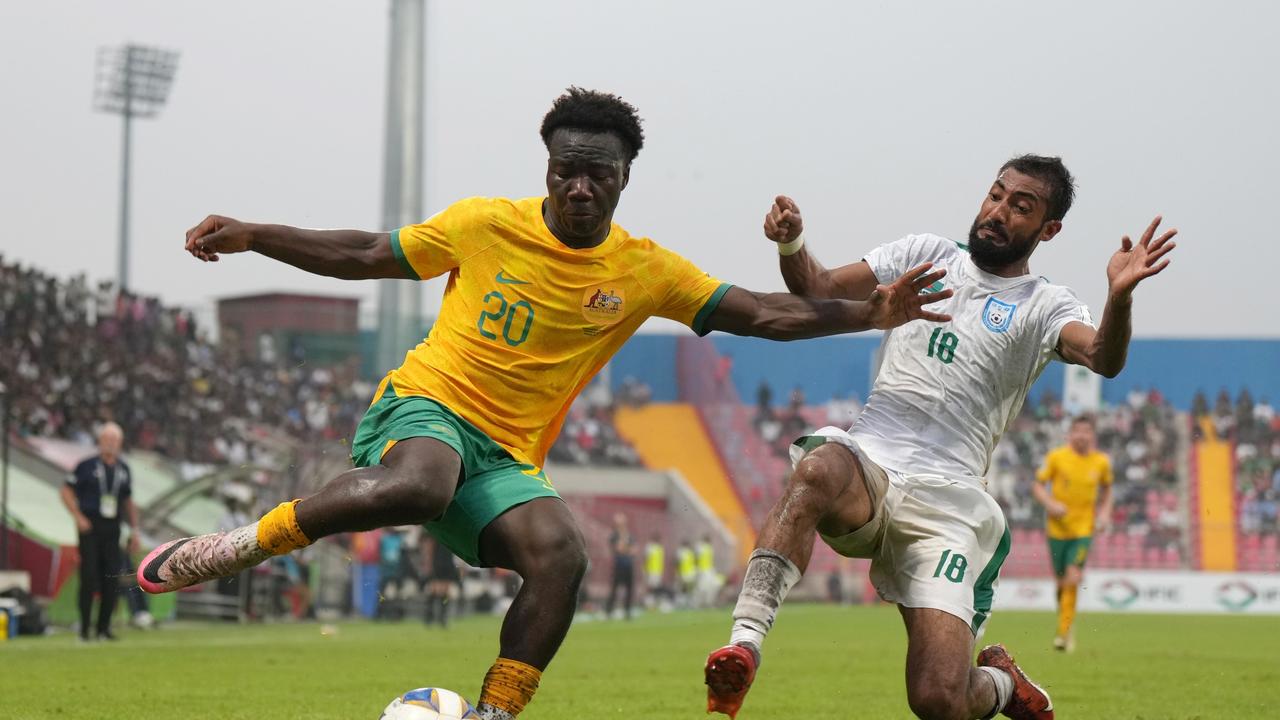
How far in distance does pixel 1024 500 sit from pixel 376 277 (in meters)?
32.7

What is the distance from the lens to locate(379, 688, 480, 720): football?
5484 mm

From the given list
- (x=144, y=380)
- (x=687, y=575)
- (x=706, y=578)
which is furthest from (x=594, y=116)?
(x=706, y=578)

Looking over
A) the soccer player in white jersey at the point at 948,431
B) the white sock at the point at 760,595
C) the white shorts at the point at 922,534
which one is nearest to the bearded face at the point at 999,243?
the soccer player in white jersey at the point at 948,431

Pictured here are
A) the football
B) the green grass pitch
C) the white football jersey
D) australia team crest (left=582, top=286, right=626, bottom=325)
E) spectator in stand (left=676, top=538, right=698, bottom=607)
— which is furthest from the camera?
spectator in stand (left=676, top=538, right=698, bottom=607)

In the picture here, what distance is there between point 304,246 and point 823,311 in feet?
6.83

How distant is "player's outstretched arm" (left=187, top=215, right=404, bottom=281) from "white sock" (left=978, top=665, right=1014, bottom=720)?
115 inches

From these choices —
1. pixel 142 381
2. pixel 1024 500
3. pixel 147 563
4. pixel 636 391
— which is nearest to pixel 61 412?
pixel 142 381

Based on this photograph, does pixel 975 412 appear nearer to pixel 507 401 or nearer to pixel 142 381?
pixel 507 401

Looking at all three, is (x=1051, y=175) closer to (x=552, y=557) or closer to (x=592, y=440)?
(x=552, y=557)

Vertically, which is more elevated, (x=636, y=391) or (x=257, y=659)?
(x=636, y=391)

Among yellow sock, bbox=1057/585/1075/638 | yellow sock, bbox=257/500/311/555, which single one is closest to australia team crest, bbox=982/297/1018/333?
yellow sock, bbox=257/500/311/555

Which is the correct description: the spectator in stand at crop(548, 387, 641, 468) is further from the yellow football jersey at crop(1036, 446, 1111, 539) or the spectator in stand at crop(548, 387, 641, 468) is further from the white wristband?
the white wristband

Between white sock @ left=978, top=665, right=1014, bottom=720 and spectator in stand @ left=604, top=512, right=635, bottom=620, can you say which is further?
spectator in stand @ left=604, top=512, right=635, bottom=620

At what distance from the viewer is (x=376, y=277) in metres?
6.12
